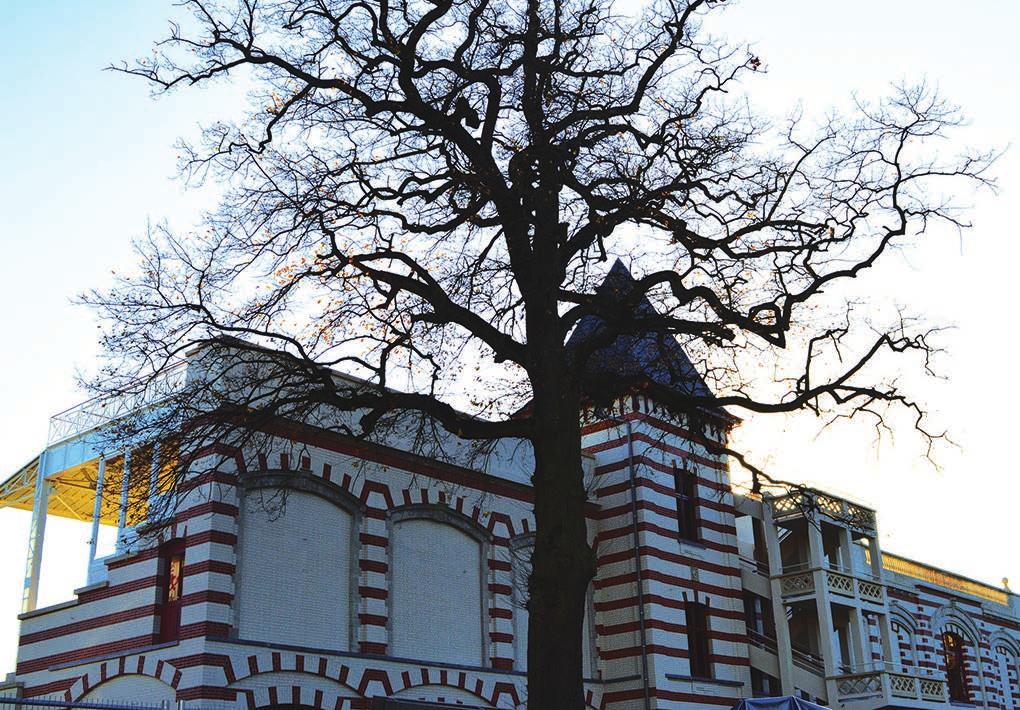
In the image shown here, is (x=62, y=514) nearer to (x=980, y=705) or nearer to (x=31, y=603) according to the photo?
(x=31, y=603)

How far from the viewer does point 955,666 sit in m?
39.7

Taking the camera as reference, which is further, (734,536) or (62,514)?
(734,536)

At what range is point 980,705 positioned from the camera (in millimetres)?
39688

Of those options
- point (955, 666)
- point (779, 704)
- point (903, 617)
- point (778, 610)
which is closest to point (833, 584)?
point (778, 610)

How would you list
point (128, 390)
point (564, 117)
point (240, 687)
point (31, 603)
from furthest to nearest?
1. point (31, 603)
2. point (240, 687)
3. point (564, 117)
4. point (128, 390)

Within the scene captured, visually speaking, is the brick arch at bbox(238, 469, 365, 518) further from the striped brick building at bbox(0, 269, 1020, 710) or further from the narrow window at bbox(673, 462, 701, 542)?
the narrow window at bbox(673, 462, 701, 542)

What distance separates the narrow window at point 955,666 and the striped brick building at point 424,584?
5772 millimetres

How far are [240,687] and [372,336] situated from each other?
7.59 meters

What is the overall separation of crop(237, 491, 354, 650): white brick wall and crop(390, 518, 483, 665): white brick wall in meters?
1.33

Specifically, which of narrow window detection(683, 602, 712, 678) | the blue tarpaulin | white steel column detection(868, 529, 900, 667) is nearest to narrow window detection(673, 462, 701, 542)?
narrow window detection(683, 602, 712, 678)

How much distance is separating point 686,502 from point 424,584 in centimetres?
975

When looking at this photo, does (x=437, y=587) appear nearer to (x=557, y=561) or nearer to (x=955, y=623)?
(x=557, y=561)

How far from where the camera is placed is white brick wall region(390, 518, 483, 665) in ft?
71.3

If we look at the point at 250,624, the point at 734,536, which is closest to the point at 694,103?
the point at 250,624
